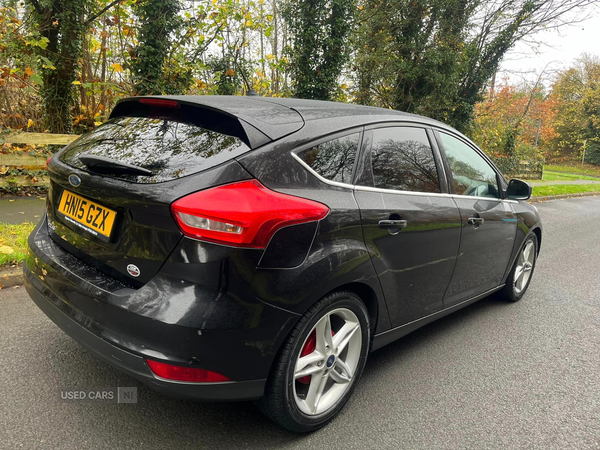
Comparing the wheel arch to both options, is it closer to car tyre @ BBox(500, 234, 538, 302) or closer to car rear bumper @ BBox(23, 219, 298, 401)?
car rear bumper @ BBox(23, 219, 298, 401)

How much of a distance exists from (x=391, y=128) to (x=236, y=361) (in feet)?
5.58

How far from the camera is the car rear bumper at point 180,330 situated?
1.83 meters

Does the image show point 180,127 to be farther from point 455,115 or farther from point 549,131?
point 549,131

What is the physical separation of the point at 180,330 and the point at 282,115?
1.17 m

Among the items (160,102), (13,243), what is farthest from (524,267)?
(13,243)

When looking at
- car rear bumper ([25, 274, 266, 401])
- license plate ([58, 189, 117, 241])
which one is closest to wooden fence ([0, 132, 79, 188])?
license plate ([58, 189, 117, 241])

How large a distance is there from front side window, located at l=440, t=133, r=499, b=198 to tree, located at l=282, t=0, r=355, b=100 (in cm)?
787

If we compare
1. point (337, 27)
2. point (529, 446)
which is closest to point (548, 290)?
point (529, 446)

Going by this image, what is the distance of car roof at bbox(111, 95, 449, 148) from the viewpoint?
6.92ft

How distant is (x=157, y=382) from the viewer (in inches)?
73.5

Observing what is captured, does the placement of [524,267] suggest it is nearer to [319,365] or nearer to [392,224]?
[392,224]

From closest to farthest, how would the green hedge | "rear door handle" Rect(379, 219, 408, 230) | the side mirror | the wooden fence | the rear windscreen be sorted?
1. the rear windscreen
2. "rear door handle" Rect(379, 219, 408, 230)
3. the side mirror
4. the wooden fence
5. the green hedge

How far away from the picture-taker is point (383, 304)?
2.59 m

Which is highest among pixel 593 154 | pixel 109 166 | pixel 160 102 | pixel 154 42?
pixel 154 42
